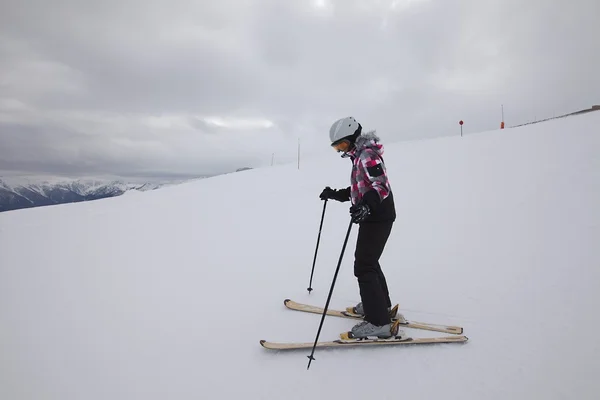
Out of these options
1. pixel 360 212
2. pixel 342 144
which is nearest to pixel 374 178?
pixel 360 212

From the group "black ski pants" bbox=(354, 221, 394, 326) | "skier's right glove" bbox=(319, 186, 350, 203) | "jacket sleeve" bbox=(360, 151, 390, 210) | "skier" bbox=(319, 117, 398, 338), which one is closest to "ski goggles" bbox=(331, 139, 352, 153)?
"skier" bbox=(319, 117, 398, 338)

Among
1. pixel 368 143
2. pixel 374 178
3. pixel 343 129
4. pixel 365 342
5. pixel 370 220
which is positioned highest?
pixel 343 129

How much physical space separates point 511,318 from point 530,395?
1259 millimetres

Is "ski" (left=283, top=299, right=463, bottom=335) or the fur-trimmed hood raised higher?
the fur-trimmed hood

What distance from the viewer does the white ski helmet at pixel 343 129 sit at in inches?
138

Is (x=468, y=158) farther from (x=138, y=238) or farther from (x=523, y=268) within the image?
(x=138, y=238)

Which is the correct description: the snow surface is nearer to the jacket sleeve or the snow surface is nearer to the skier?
the skier

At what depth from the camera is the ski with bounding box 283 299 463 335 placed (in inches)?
135

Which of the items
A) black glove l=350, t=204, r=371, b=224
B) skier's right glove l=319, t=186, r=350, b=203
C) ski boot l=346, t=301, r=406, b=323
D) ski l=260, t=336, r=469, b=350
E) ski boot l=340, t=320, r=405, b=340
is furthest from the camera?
skier's right glove l=319, t=186, r=350, b=203

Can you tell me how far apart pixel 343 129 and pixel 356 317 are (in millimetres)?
2570

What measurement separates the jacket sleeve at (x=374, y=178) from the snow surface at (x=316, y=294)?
5.72ft

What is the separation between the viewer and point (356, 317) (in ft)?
13.0

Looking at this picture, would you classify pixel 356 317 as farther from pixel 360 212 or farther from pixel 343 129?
pixel 343 129

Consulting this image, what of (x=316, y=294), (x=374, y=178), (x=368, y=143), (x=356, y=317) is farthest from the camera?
(x=316, y=294)
